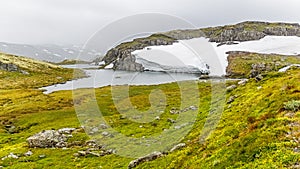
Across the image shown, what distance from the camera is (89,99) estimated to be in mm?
101562

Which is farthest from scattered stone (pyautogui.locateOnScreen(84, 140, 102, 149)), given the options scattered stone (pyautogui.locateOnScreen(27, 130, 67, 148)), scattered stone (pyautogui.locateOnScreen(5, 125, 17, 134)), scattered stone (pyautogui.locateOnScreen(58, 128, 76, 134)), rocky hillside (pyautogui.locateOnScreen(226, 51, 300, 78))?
rocky hillside (pyautogui.locateOnScreen(226, 51, 300, 78))

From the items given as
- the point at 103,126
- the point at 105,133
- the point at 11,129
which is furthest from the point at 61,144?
the point at 11,129

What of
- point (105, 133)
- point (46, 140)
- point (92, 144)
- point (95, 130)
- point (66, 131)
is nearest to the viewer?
point (92, 144)

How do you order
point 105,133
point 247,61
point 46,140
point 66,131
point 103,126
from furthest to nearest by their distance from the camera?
point 247,61, point 103,126, point 66,131, point 105,133, point 46,140

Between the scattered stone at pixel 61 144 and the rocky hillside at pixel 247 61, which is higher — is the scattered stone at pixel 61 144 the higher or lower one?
the lower one

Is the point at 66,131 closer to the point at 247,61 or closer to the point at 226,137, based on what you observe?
the point at 226,137

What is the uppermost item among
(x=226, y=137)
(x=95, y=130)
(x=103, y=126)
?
(x=226, y=137)

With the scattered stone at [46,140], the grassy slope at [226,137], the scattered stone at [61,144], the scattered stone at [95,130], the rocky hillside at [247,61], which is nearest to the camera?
the grassy slope at [226,137]

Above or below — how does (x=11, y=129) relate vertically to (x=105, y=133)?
below

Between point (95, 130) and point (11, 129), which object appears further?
point (11, 129)

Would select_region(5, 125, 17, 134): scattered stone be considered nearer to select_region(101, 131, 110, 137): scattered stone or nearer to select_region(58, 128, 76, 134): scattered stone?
select_region(58, 128, 76, 134): scattered stone

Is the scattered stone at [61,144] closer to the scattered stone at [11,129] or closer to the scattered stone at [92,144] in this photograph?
the scattered stone at [92,144]

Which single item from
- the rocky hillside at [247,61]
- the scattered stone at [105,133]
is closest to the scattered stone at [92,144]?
the scattered stone at [105,133]

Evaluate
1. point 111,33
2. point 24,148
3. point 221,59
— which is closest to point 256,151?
point 111,33
